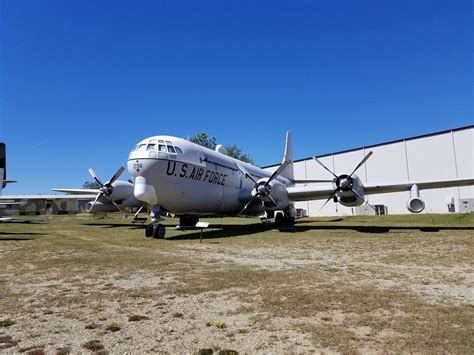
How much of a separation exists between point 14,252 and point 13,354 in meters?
11.7

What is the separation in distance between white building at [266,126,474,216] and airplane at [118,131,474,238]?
22676mm

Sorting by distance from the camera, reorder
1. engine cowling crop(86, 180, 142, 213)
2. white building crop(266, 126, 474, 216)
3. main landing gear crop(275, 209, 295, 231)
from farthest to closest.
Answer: white building crop(266, 126, 474, 216), engine cowling crop(86, 180, 142, 213), main landing gear crop(275, 209, 295, 231)

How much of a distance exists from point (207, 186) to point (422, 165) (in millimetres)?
35187

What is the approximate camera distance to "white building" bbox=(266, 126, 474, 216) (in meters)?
41.2

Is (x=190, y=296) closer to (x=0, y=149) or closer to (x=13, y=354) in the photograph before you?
(x=13, y=354)

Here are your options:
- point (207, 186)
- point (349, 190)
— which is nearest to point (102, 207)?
point (207, 186)

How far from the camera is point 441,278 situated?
774cm

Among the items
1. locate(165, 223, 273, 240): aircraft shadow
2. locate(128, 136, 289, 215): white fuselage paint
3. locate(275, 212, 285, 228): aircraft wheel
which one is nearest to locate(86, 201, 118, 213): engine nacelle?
locate(165, 223, 273, 240): aircraft shadow

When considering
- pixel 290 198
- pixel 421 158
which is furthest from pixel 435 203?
pixel 290 198

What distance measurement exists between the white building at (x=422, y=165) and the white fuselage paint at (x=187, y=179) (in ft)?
98.7

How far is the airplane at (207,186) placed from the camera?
60.0ft

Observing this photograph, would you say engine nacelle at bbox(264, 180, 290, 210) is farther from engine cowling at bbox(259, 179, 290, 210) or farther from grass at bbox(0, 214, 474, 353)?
grass at bbox(0, 214, 474, 353)

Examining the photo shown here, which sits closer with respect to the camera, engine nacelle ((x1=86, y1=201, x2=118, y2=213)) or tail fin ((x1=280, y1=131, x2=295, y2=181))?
engine nacelle ((x1=86, y1=201, x2=118, y2=213))

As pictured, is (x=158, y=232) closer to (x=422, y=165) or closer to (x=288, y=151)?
(x=288, y=151)
